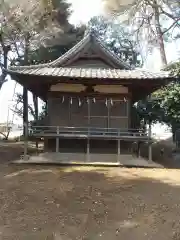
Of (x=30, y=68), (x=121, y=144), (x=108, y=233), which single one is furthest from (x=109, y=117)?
(x=108, y=233)

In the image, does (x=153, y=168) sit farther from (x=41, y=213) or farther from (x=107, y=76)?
(x=41, y=213)

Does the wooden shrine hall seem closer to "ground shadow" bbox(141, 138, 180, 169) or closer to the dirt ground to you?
"ground shadow" bbox(141, 138, 180, 169)

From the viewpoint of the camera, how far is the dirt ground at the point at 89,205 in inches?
269

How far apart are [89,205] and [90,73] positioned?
26.0 feet

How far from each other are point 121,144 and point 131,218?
27.9ft

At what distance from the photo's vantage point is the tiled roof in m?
14.4

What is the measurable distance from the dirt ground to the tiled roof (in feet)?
13.7

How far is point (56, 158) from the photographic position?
15062mm

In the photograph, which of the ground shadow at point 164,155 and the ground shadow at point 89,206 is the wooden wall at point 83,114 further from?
the ground shadow at point 89,206

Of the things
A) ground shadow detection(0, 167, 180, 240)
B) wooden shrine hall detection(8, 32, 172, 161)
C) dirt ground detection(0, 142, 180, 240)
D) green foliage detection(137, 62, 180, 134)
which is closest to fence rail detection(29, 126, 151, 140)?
wooden shrine hall detection(8, 32, 172, 161)

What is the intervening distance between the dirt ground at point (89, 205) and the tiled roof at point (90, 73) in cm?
417

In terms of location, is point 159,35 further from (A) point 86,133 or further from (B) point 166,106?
(A) point 86,133

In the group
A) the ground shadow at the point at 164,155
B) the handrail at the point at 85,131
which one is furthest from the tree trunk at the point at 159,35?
the handrail at the point at 85,131

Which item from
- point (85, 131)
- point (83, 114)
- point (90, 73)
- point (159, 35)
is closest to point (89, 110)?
point (83, 114)
